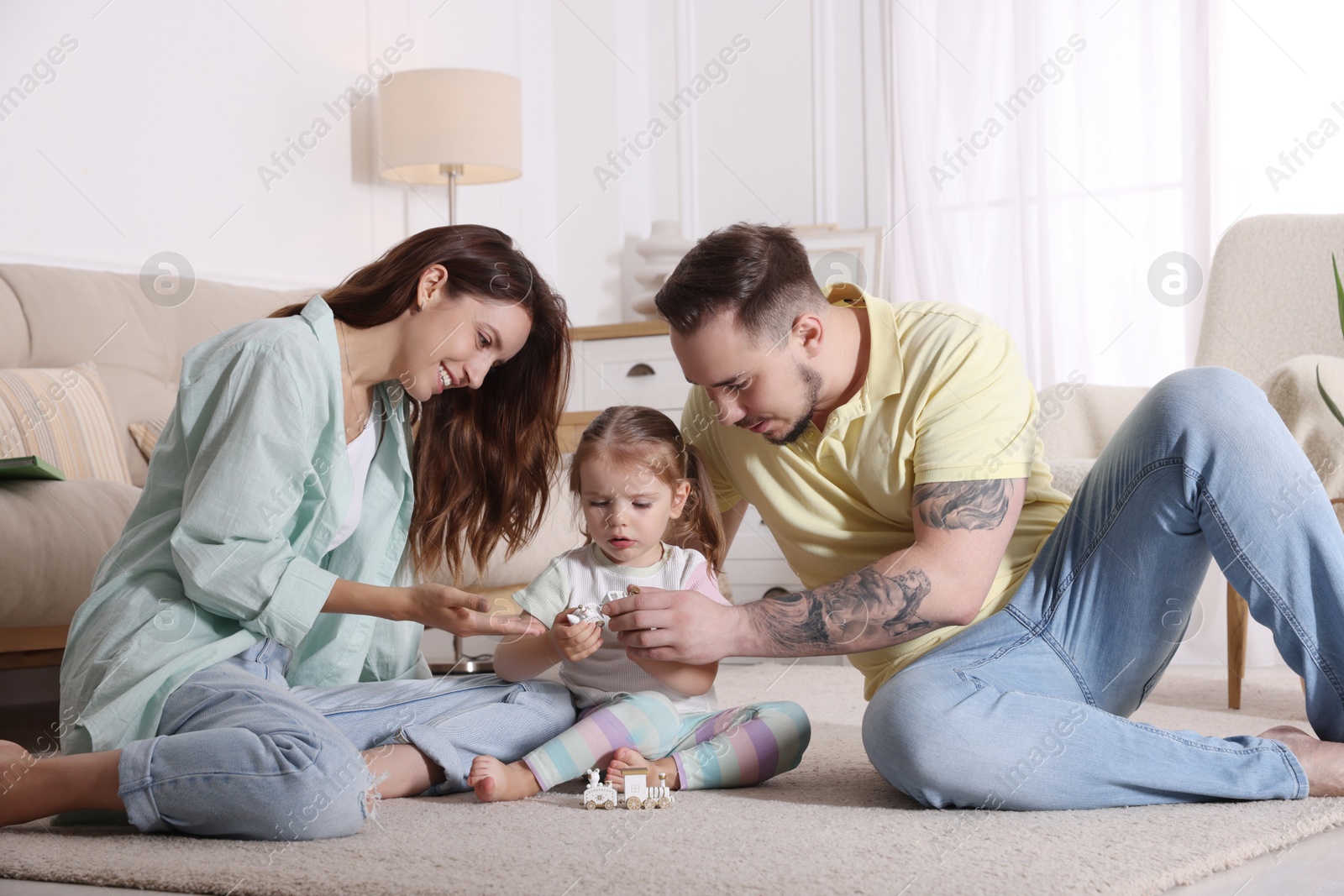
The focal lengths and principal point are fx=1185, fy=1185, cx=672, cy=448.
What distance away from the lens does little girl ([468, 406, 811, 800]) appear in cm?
138

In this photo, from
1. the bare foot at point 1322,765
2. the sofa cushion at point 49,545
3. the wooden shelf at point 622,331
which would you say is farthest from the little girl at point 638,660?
the wooden shelf at point 622,331

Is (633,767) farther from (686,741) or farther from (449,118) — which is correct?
(449,118)

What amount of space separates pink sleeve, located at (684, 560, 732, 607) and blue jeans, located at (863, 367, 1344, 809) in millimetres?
312

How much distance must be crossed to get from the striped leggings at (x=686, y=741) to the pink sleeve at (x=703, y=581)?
147 mm

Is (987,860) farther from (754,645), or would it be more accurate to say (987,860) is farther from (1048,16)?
(1048,16)

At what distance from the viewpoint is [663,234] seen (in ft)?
12.8

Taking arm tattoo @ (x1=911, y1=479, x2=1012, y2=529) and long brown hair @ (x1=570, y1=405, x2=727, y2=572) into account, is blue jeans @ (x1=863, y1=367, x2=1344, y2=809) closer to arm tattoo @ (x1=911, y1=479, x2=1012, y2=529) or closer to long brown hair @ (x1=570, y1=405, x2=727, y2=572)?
arm tattoo @ (x1=911, y1=479, x2=1012, y2=529)

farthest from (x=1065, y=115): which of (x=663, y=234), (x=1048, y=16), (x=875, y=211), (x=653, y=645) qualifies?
(x=653, y=645)

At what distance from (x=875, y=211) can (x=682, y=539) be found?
101 inches

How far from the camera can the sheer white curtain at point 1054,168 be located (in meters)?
3.42

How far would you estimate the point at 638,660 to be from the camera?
4.35 ft

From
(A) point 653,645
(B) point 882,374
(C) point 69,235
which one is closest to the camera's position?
(A) point 653,645

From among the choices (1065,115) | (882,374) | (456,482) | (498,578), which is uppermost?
(1065,115)

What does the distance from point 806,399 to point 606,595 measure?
1.23 ft
